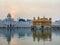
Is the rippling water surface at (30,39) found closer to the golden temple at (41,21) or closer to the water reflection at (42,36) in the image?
the water reflection at (42,36)

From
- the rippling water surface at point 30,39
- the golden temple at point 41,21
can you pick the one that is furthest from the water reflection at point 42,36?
the golden temple at point 41,21

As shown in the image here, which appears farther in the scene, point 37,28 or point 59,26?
point 59,26

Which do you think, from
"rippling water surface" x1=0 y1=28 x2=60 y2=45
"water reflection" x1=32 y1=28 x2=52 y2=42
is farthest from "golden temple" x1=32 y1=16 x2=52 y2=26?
"rippling water surface" x1=0 y1=28 x2=60 y2=45

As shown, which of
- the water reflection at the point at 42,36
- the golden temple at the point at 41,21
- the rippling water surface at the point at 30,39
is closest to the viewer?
the rippling water surface at the point at 30,39

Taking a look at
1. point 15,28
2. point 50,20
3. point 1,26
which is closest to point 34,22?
point 50,20

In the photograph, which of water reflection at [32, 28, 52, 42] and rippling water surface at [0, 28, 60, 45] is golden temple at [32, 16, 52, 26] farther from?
rippling water surface at [0, 28, 60, 45]

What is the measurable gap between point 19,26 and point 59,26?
Answer: 294cm

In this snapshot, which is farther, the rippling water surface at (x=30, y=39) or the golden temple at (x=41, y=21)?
the golden temple at (x=41, y=21)

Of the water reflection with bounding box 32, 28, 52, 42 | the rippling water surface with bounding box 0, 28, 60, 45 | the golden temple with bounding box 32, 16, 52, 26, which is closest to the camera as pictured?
the rippling water surface with bounding box 0, 28, 60, 45

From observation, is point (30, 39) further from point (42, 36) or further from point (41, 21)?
point (41, 21)

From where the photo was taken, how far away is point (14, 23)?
1327cm

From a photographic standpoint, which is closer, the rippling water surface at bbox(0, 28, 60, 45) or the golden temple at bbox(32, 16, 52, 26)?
the rippling water surface at bbox(0, 28, 60, 45)

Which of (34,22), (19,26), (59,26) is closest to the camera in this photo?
(34,22)

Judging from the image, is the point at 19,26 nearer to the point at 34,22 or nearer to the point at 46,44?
the point at 34,22
